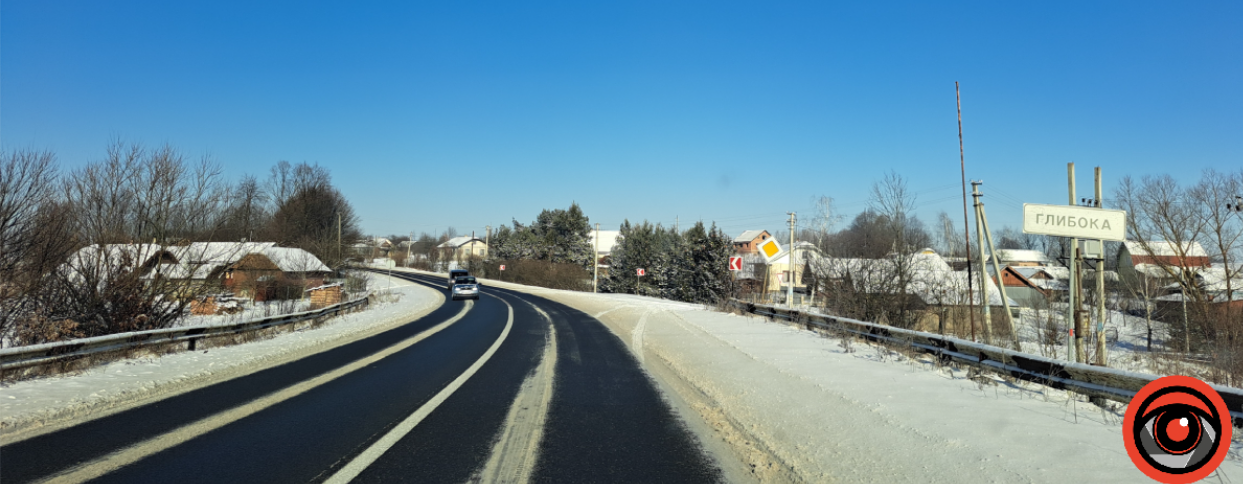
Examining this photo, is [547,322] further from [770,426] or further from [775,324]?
[770,426]

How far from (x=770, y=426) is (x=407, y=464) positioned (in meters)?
3.87

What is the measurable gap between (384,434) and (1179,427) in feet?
20.3

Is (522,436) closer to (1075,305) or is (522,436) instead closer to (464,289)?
(1075,305)

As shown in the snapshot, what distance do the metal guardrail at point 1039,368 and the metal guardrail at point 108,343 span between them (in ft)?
45.1

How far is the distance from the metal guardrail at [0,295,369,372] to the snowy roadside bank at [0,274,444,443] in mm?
323

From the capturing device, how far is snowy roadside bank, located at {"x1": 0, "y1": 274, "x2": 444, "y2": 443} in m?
7.24

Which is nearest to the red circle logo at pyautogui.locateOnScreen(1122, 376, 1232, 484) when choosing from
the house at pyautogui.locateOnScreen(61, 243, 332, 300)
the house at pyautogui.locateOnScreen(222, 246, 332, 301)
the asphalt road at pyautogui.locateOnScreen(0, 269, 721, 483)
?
the asphalt road at pyautogui.locateOnScreen(0, 269, 721, 483)

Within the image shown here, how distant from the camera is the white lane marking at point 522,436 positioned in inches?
213

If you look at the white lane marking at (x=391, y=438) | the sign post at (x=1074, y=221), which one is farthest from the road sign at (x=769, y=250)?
Result: the white lane marking at (x=391, y=438)

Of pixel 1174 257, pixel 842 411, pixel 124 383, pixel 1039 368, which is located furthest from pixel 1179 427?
pixel 1174 257

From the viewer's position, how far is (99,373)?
34.1 ft

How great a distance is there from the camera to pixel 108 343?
11766 millimetres

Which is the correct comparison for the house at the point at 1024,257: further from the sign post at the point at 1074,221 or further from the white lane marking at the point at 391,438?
the white lane marking at the point at 391,438

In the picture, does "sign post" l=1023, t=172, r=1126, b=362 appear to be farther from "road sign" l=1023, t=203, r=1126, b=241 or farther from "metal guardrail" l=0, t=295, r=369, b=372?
"metal guardrail" l=0, t=295, r=369, b=372
